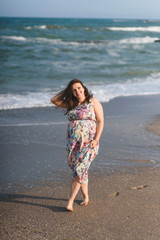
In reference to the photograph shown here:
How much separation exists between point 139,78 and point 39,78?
14.3 feet

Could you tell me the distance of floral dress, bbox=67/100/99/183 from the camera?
11.0 ft

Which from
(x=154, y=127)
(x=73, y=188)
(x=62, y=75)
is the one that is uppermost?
(x=73, y=188)

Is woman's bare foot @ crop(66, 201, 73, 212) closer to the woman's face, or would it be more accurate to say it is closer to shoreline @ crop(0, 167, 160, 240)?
shoreline @ crop(0, 167, 160, 240)

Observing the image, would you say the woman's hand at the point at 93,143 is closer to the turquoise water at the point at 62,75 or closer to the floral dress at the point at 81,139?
the floral dress at the point at 81,139

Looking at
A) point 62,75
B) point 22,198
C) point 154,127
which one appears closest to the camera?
point 22,198

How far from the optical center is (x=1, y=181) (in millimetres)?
4191

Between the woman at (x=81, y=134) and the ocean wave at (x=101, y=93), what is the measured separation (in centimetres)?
477

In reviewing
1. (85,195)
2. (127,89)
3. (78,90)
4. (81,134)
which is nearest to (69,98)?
(78,90)

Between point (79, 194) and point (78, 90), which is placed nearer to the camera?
point (78, 90)

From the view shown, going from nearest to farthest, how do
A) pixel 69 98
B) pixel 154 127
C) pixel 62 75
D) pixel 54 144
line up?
pixel 69 98
pixel 54 144
pixel 154 127
pixel 62 75

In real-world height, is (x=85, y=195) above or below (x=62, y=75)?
above

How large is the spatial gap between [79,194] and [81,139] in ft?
2.80

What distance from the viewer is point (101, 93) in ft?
35.2

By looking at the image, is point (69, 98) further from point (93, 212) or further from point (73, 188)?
point (93, 212)
